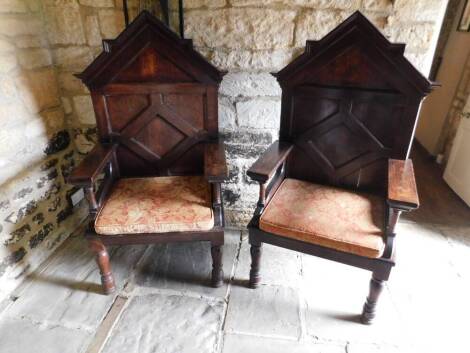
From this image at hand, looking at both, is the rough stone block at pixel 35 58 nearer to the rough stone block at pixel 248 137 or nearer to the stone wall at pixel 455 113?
the rough stone block at pixel 248 137

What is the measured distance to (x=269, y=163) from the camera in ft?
5.32

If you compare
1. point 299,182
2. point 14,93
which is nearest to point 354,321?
point 299,182

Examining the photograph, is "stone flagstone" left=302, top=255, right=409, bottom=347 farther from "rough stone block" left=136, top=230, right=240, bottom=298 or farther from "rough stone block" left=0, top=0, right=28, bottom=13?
"rough stone block" left=0, top=0, right=28, bottom=13

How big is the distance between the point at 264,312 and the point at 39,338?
117 centimetres

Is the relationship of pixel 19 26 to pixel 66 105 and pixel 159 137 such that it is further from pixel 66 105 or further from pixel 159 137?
pixel 159 137

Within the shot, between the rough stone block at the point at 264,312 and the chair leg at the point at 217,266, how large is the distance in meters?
0.11

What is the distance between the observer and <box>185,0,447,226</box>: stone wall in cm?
177

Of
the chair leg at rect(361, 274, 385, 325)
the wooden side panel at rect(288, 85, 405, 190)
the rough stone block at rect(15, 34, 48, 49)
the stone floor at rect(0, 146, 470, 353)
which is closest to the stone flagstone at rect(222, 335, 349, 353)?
the stone floor at rect(0, 146, 470, 353)

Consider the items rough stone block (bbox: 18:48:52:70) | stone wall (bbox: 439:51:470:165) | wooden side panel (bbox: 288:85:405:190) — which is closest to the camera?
wooden side panel (bbox: 288:85:405:190)

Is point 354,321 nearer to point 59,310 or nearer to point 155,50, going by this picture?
point 59,310

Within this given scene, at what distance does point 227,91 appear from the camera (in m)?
2.07

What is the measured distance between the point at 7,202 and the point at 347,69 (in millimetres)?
2016

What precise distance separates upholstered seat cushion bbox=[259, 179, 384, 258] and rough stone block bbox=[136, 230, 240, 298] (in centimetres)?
60

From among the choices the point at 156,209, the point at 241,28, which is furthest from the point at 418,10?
the point at 156,209
